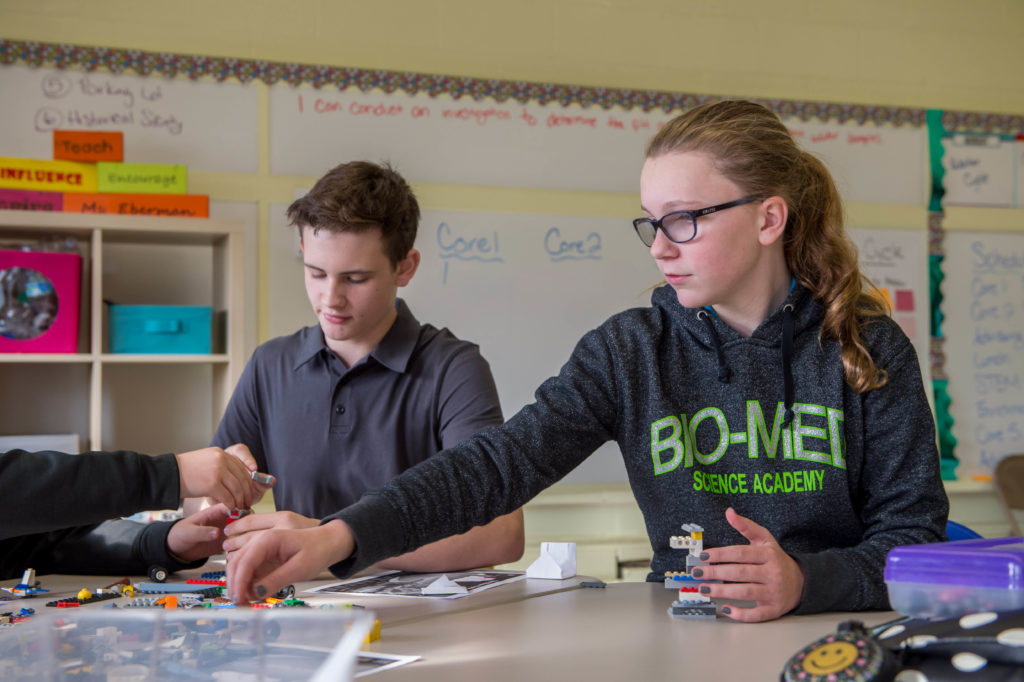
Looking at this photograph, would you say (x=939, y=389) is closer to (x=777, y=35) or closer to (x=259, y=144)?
(x=777, y=35)

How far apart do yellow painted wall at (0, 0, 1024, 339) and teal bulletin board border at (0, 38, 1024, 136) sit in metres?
0.03

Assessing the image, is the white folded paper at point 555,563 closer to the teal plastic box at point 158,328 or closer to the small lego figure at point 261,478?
the small lego figure at point 261,478

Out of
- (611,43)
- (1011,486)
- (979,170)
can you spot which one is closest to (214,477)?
(611,43)

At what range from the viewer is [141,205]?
2910 mm

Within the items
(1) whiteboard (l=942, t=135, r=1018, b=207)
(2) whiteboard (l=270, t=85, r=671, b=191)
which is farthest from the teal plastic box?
(1) whiteboard (l=942, t=135, r=1018, b=207)

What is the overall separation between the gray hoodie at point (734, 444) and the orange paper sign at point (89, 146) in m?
1.95

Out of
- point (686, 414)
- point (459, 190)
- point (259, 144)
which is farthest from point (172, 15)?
point (686, 414)

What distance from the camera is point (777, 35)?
12.4ft

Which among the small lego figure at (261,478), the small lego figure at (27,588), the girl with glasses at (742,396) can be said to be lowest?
the small lego figure at (27,588)

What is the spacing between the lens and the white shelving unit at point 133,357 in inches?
112

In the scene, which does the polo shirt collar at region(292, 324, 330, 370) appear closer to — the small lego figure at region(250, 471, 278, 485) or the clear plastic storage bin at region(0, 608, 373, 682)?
the small lego figure at region(250, 471, 278, 485)

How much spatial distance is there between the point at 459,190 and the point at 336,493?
1.69 metres

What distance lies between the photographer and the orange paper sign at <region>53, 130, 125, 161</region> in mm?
2865

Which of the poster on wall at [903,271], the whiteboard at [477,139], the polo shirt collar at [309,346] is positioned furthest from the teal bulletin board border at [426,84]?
the polo shirt collar at [309,346]
